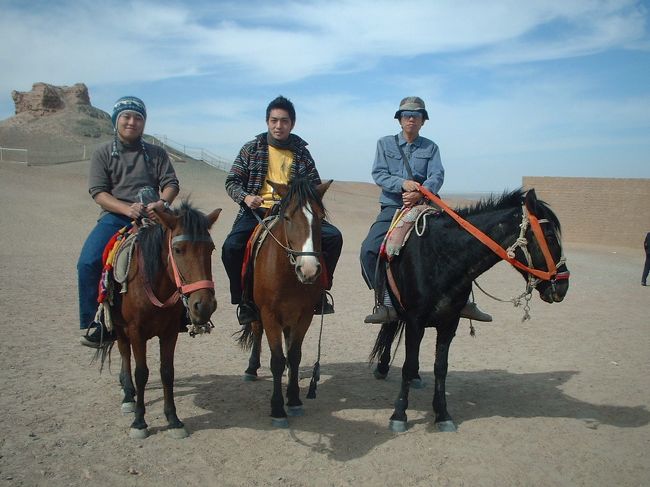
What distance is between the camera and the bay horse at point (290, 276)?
4.45 meters

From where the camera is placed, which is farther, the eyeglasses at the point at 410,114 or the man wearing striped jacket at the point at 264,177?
the eyeglasses at the point at 410,114

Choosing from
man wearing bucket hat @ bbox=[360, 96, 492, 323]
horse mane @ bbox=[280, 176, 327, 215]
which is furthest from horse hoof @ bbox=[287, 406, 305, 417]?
horse mane @ bbox=[280, 176, 327, 215]

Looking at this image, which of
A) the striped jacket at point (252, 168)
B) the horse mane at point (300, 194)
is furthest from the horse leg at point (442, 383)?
the striped jacket at point (252, 168)

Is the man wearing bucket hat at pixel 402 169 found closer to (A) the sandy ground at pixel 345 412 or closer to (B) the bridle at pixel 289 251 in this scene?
(B) the bridle at pixel 289 251

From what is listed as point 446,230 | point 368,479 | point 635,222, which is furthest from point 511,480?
point 635,222

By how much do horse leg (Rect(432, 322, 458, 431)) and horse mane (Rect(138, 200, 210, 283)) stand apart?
8.14 feet

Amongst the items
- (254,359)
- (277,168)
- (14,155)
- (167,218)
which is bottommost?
(254,359)

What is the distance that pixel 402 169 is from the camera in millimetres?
5789

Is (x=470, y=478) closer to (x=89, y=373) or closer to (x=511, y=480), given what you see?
(x=511, y=480)

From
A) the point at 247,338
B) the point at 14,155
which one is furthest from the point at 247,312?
the point at 14,155

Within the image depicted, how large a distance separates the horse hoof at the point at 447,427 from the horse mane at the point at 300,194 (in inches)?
90.2

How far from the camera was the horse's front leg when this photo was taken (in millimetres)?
5152

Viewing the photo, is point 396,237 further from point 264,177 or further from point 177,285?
point 177,285

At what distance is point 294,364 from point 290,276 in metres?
0.95
